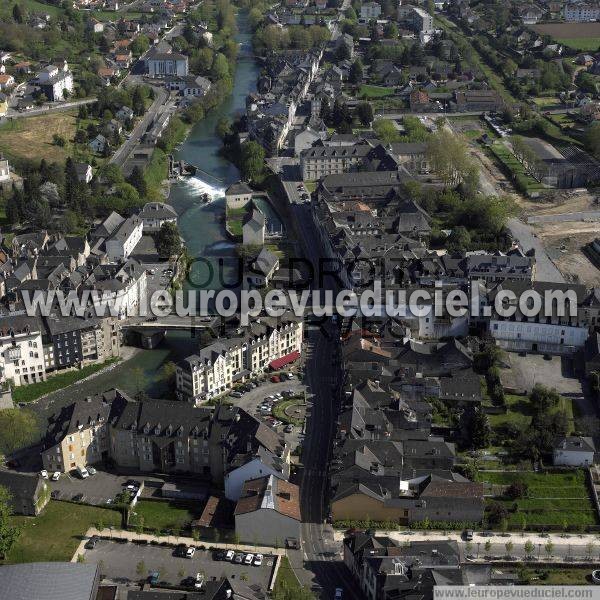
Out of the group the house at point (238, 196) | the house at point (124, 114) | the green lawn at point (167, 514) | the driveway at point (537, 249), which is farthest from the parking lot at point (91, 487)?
the house at point (124, 114)

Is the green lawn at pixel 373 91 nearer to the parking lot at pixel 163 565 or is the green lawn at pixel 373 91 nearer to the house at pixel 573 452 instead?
the house at pixel 573 452

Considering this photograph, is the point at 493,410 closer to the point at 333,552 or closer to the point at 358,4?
the point at 333,552

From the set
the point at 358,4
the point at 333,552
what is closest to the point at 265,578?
the point at 333,552

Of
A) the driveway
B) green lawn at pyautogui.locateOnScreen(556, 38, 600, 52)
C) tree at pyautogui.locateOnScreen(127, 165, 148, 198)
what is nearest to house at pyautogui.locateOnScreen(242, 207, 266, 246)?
tree at pyautogui.locateOnScreen(127, 165, 148, 198)

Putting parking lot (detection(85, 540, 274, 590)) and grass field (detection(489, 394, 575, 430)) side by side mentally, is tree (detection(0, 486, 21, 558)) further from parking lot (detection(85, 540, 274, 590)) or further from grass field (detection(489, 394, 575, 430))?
grass field (detection(489, 394, 575, 430))

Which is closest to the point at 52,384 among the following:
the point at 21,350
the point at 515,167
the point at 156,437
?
the point at 21,350

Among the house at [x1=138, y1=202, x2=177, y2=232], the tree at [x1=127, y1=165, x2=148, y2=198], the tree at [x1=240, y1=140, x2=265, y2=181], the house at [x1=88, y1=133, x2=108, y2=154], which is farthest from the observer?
the house at [x1=88, y1=133, x2=108, y2=154]

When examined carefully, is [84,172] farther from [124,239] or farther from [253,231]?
[253,231]
